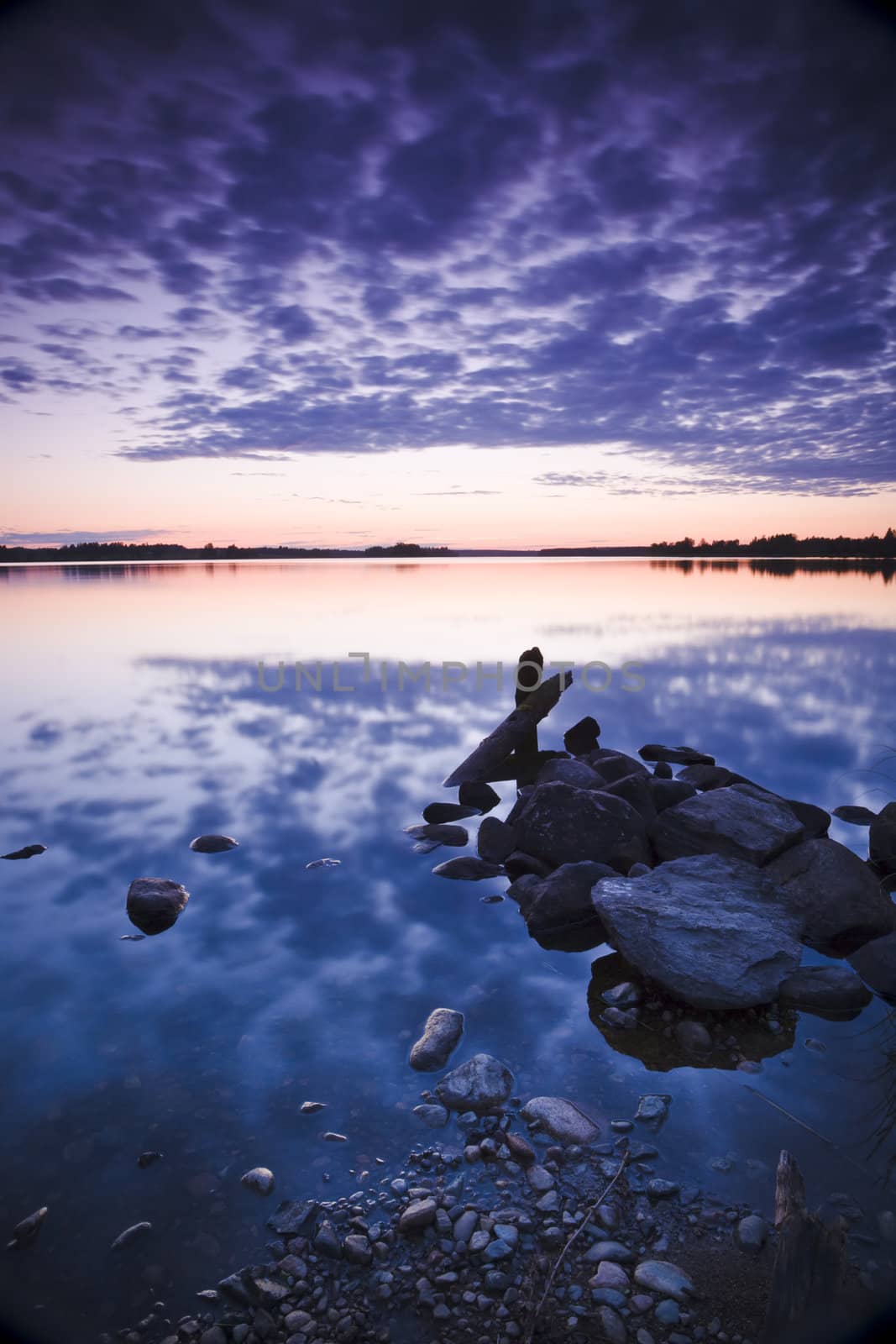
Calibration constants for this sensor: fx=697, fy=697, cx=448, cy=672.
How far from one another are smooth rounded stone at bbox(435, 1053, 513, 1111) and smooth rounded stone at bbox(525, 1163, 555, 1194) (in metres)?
0.57

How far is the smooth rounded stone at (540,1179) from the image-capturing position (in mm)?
3885

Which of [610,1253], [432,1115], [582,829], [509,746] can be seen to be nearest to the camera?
[610,1253]

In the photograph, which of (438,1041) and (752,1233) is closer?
(752,1233)

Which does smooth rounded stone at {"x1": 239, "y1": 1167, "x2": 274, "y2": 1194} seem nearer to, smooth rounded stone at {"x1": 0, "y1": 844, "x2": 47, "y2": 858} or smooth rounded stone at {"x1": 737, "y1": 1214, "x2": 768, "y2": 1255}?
smooth rounded stone at {"x1": 737, "y1": 1214, "x2": 768, "y2": 1255}

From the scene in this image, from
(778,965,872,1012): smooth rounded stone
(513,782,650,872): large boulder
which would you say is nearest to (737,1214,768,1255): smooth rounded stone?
(778,965,872,1012): smooth rounded stone

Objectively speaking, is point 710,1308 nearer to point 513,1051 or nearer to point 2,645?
point 513,1051

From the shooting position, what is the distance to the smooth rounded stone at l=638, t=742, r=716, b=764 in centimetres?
1316

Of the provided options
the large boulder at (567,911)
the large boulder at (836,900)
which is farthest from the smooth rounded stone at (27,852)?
the large boulder at (836,900)

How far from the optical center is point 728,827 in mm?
7863

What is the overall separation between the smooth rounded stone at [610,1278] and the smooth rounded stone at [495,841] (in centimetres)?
544

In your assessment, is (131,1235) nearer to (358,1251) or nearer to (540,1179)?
(358,1251)

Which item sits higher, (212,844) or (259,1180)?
(259,1180)

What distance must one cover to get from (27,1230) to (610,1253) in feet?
10.0

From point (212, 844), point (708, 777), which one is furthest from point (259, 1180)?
point (708, 777)
